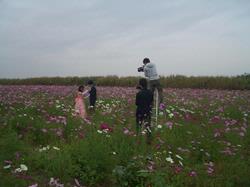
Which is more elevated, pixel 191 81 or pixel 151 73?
pixel 151 73

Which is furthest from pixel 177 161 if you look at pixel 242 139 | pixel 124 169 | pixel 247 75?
pixel 247 75

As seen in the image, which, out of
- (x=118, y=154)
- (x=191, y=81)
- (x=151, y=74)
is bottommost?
(x=118, y=154)

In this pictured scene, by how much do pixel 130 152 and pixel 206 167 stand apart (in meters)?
1.46

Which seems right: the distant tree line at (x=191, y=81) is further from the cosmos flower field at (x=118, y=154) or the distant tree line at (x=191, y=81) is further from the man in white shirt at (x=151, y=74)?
the cosmos flower field at (x=118, y=154)

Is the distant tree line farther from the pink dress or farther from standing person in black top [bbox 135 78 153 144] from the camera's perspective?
standing person in black top [bbox 135 78 153 144]

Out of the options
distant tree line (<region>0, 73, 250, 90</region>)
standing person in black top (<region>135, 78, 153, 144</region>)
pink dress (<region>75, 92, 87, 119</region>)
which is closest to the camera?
standing person in black top (<region>135, 78, 153, 144</region>)

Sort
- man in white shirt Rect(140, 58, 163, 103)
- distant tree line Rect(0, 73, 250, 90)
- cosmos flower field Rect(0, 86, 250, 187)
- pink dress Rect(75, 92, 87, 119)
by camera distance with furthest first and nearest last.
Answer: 1. distant tree line Rect(0, 73, 250, 90)
2. man in white shirt Rect(140, 58, 163, 103)
3. pink dress Rect(75, 92, 87, 119)
4. cosmos flower field Rect(0, 86, 250, 187)

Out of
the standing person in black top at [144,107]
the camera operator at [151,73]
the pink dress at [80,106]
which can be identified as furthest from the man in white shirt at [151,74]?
the standing person in black top at [144,107]

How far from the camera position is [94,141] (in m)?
6.64

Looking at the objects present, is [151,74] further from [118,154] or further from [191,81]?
[191,81]

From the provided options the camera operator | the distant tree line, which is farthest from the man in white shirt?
the distant tree line

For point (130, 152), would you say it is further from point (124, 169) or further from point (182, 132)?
point (182, 132)

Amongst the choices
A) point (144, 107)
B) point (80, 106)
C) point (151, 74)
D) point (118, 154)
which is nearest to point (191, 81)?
point (151, 74)

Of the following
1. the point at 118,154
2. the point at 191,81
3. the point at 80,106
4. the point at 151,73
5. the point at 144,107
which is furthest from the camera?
the point at 191,81
